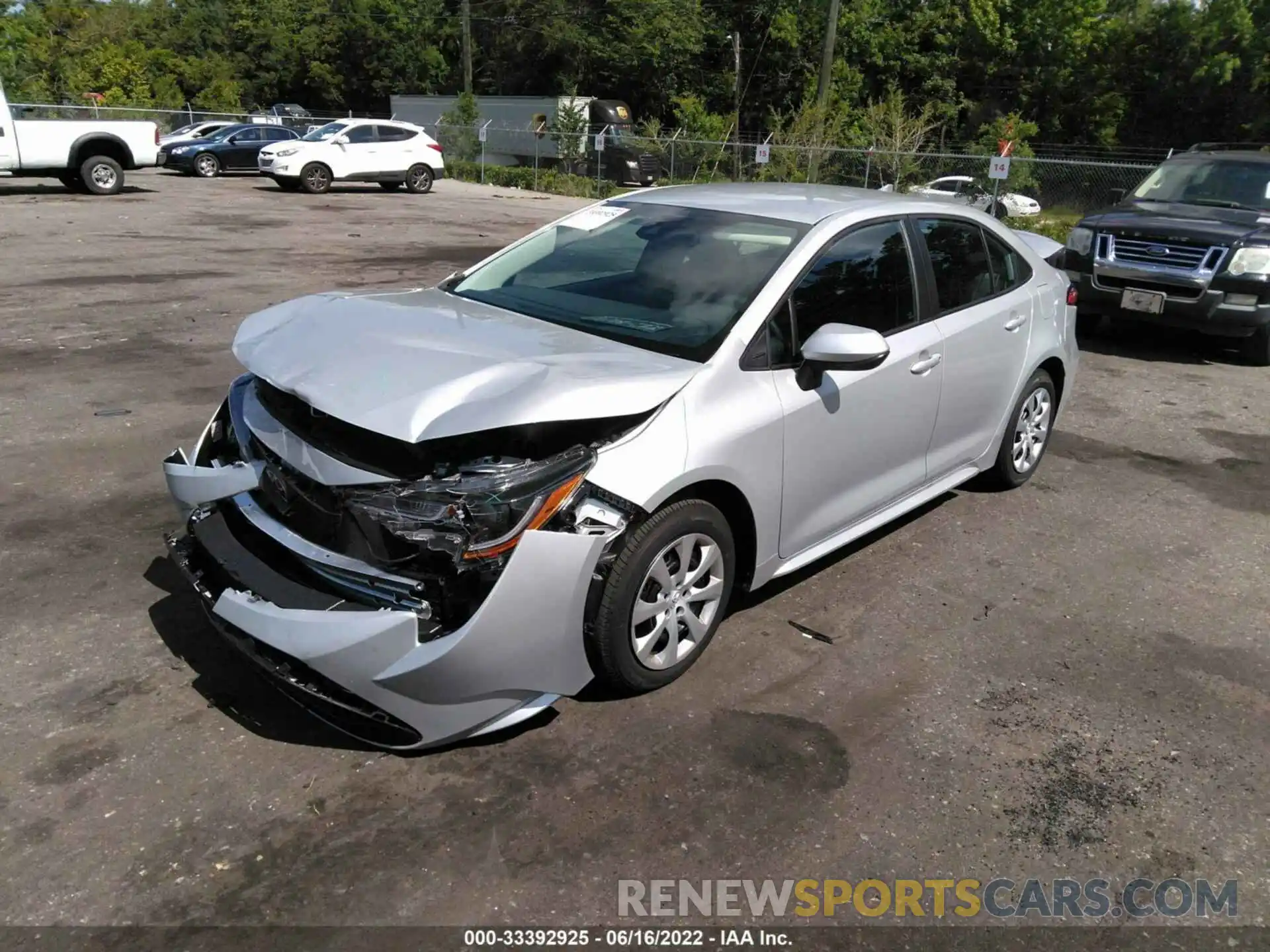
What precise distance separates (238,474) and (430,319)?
941 millimetres

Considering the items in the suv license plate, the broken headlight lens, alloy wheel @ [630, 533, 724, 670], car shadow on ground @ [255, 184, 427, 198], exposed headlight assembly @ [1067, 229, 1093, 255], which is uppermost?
car shadow on ground @ [255, 184, 427, 198]

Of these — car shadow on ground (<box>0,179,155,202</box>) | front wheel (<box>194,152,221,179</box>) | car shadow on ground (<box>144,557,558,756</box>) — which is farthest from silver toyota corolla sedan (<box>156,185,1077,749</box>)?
front wheel (<box>194,152,221,179</box>)

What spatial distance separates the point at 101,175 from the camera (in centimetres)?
2080

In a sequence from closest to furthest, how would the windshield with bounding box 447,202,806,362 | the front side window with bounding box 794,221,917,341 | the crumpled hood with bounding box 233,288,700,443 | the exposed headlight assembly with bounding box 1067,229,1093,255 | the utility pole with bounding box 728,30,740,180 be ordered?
1. the crumpled hood with bounding box 233,288,700,443
2. the windshield with bounding box 447,202,806,362
3. the front side window with bounding box 794,221,917,341
4. the exposed headlight assembly with bounding box 1067,229,1093,255
5. the utility pole with bounding box 728,30,740,180

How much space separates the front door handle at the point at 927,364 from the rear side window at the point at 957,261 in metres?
0.29

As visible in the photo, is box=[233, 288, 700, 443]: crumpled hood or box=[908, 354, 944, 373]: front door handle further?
box=[908, 354, 944, 373]: front door handle

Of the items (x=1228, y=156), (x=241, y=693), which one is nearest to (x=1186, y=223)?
(x=1228, y=156)

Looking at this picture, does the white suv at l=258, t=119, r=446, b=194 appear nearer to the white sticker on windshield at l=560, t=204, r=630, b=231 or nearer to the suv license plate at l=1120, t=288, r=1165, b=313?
the suv license plate at l=1120, t=288, r=1165, b=313

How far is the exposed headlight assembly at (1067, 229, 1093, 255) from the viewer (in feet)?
31.1

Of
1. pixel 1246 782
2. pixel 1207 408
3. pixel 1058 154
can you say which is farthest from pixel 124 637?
pixel 1058 154

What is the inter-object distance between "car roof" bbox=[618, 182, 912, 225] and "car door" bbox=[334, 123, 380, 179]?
21.5m

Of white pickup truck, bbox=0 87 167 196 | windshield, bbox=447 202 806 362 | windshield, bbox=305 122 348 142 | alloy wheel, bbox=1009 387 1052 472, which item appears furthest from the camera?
windshield, bbox=305 122 348 142

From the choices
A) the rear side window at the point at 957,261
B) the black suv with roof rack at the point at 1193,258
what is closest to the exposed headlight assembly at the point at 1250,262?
the black suv with roof rack at the point at 1193,258

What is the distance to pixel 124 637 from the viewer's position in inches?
153
